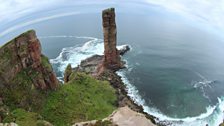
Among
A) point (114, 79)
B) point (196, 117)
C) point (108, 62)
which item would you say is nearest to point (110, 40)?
point (108, 62)

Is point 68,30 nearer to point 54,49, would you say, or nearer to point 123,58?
point 54,49

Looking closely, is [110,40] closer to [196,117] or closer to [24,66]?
[196,117]

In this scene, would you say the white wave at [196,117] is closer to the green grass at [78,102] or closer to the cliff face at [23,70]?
the green grass at [78,102]

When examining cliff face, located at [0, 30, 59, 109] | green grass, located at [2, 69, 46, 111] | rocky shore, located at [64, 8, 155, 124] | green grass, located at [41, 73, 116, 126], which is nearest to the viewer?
green grass, located at [2, 69, 46, 111]

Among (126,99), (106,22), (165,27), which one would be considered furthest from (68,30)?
(126,99)

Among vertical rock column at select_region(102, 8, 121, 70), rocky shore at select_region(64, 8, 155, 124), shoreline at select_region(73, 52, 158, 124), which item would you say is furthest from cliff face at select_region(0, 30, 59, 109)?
vertical rock column at select_region(102, 8, 121, 70)

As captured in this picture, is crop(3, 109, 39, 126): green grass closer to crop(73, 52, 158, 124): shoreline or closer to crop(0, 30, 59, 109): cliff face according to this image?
crop(0, 30, 59, 109): cliff face
